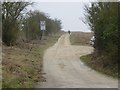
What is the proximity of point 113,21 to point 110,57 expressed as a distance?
2767mm

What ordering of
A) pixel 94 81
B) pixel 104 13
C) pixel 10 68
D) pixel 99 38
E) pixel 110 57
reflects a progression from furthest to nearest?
pixel 99 38 → pixel 104 13 → pixel 110 57 → pixel 10 68 → pixel 94 81

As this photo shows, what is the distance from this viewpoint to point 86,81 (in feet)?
60.1

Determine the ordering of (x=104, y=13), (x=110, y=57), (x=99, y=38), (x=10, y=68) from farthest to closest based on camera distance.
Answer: (x=99, y=38), (x=104, y=13), (x=110, y=57), (x=10, y=68)

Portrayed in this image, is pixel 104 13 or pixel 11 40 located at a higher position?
pixel 104 13

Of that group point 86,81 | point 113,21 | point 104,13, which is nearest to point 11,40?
point 104,13

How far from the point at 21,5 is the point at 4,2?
3.18m

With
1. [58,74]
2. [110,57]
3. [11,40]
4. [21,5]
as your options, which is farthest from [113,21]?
[21,5]

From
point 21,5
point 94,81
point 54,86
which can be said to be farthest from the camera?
point 21,5

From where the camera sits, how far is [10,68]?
20188 millimetres

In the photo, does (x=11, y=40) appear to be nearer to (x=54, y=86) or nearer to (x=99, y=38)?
(x=99, y=38)

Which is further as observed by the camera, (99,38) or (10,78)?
(99,38)

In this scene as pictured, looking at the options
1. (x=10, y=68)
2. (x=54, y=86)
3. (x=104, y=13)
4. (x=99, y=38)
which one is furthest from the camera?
(x=99, y=38)

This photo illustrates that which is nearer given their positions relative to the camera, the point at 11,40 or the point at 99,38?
the point at 99,38

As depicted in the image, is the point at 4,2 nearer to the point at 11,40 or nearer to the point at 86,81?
the point at 11,40
